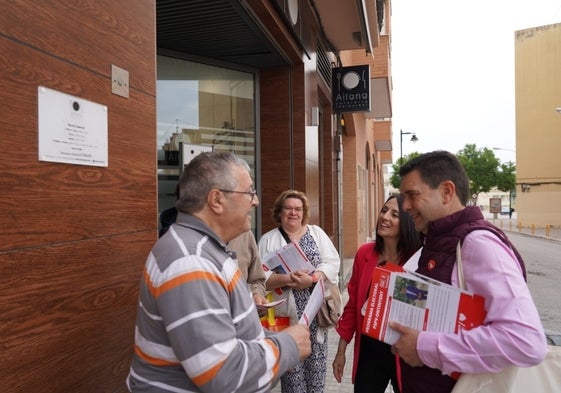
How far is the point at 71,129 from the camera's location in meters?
1.80

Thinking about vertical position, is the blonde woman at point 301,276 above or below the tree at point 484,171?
below

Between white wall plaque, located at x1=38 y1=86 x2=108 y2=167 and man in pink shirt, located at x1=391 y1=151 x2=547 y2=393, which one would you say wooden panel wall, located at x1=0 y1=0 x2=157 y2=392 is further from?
man in pink shirt, located at x1=391 y1=151 x2=547 y2=393

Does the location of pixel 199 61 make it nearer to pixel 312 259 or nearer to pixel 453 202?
pixel 312 259

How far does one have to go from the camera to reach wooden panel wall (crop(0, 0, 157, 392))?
5.02 feet

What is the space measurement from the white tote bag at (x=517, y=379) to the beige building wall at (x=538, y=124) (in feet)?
118

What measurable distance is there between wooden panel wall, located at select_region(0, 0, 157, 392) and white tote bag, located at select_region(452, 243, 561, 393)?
5.02 feet

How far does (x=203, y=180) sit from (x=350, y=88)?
7378 millimetres

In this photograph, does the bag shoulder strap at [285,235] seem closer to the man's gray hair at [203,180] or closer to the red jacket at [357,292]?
the red jacket at [357,292]

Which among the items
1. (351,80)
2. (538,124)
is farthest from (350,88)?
(538,124)

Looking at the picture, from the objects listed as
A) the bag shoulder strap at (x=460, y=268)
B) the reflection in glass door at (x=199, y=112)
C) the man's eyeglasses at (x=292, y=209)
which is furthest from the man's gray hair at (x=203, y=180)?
the reflection in glass door at (x=199, y=112)

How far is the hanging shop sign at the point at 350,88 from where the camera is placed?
27.8 feet

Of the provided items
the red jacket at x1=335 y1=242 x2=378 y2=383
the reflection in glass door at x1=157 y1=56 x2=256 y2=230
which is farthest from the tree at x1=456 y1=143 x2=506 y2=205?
the red jacket at x1=335 y1=242 x2=378 y2=383

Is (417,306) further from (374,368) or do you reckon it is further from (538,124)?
(538,124)

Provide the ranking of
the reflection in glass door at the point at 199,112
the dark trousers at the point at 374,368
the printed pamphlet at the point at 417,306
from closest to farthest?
the printed pamphlet at the point at 417,306, the dark trousers at the point at 374,368, the reflection in glass door at the point at 199,112
